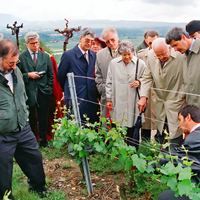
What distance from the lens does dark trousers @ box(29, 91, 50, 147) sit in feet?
14.7

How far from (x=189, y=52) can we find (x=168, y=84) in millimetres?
582

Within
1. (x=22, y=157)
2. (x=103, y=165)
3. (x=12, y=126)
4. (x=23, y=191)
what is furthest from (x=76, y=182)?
(x=12, y=126)

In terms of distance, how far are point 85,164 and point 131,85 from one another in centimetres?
127

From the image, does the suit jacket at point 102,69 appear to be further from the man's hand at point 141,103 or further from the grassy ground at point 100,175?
the grassy ground at point 100,175

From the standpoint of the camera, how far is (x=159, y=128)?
3791mm

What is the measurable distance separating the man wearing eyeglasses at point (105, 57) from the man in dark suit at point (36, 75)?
2.85ft

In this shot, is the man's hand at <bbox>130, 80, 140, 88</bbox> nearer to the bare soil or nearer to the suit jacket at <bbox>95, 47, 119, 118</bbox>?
the suit jacket at <bbox>95, 47, 119, 118</bbox>

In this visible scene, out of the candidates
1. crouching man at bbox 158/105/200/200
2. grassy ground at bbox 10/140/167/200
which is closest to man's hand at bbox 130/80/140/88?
grassy ground at bbox 10/140/167/200

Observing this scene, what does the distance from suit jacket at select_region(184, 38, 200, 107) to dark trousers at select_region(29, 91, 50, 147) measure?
2365 millimetres

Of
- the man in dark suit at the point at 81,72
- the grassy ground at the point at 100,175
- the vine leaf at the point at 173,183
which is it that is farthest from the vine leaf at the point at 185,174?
the man in dark suit at the point at 81,72

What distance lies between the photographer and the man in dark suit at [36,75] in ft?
14.2

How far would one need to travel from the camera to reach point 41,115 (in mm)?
4605

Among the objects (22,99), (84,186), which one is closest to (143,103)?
(84,186)

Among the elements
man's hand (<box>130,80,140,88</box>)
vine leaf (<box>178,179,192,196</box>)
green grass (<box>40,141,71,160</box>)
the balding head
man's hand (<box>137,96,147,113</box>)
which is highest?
the balding head
